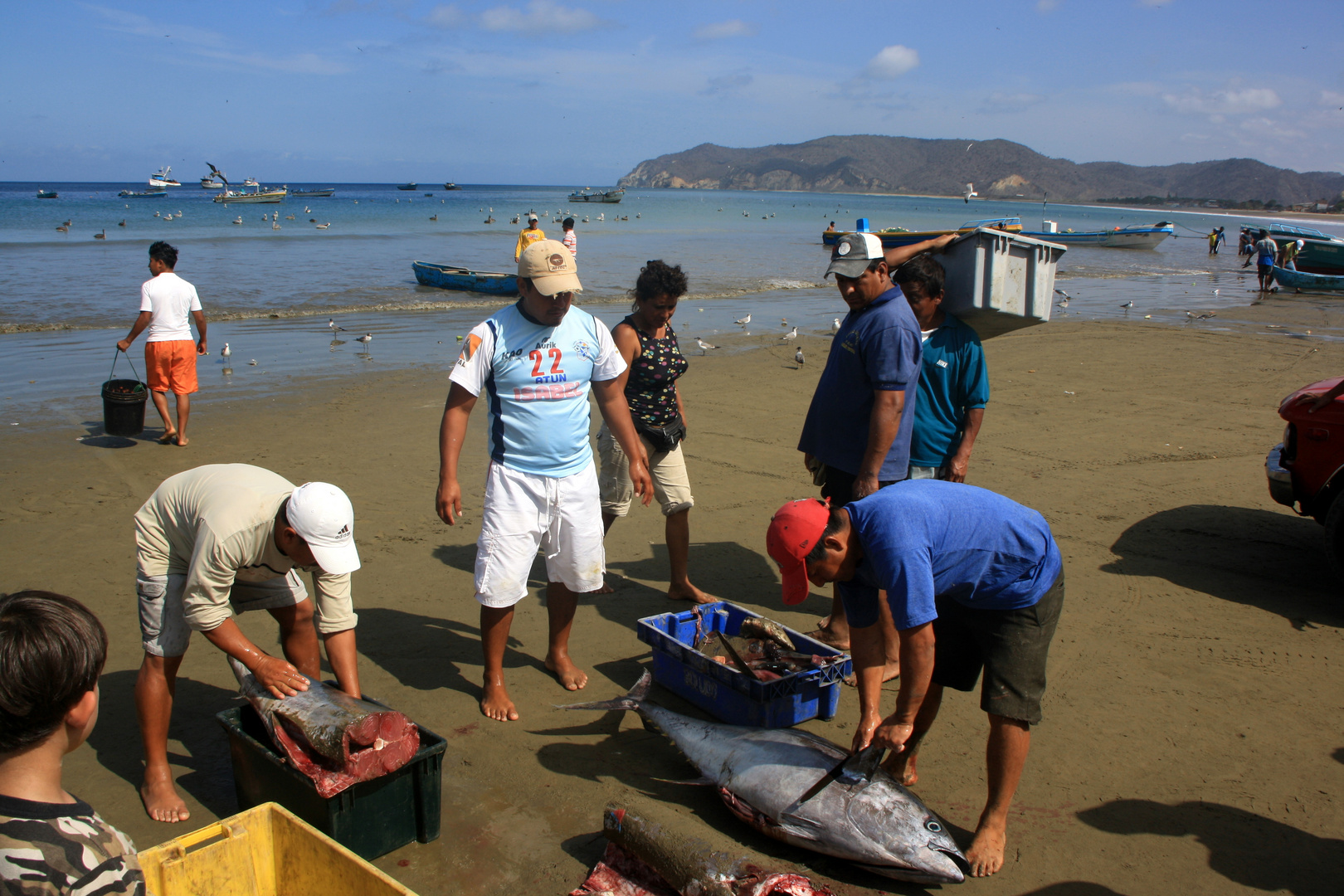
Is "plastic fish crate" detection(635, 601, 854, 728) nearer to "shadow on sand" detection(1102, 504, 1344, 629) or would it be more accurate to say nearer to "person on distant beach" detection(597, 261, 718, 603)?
"person on distant beach" detection(597, 261, 718, 603)

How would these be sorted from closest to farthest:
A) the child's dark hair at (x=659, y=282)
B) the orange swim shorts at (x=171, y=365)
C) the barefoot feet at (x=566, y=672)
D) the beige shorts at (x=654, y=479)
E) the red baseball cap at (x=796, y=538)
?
the red baseball cap at (x=796, y=538) → the barefoot feet at (x=566, y=672) → the child's dark hair at (x=659, y=282) → the beige shorts at (x=654, y=479) → the orange swim shorts at (x=171, y=365)

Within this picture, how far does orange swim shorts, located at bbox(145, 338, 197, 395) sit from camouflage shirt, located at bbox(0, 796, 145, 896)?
7.77 metres

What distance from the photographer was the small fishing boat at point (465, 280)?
2161 centimetres

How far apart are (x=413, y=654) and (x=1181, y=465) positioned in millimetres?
7436

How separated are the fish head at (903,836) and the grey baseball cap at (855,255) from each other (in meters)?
2.37

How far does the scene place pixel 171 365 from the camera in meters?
8.56

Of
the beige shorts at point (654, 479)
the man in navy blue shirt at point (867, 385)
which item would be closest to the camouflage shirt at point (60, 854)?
the man in navy blue shirt at point (867, 385)

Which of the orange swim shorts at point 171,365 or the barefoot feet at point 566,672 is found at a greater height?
the orange swim shorts at point 171,365

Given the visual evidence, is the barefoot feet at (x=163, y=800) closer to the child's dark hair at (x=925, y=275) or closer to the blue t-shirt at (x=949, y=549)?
the blue t-shirt at (x=949, y=549)

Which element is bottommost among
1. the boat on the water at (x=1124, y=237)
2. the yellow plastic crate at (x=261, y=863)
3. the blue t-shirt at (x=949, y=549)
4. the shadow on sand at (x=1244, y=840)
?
the shadow on sand at (x=1244, y=840)

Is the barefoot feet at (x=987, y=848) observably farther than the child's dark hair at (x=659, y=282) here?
No

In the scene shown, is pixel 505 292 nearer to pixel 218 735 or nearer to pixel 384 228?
pixel 218 735

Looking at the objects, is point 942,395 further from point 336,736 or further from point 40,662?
point 40,662

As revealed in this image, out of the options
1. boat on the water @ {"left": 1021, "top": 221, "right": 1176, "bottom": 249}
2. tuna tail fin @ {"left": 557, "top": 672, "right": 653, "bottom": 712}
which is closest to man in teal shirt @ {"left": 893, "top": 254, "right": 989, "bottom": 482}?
tuna tail fin @ {"left": 557, "top": 672, "right": 653, "bottom": 712}
